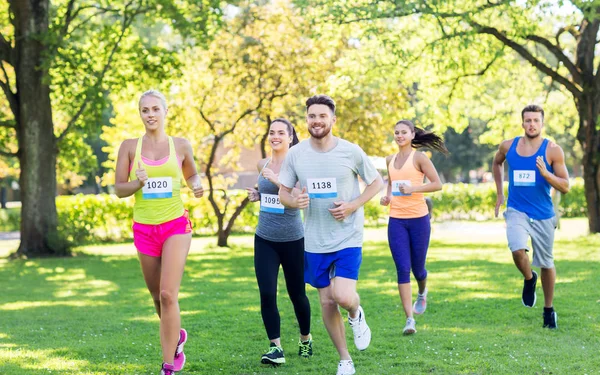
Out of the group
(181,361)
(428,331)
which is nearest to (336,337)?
(181,361)

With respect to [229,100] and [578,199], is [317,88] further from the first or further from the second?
[578,199]

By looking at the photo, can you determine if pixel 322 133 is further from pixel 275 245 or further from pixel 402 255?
pixel 402 255

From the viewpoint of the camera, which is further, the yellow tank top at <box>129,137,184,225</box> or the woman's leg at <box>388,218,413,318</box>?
the woman's leg at <box>388,218,413,318</box>

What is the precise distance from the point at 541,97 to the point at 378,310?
64.4 feet

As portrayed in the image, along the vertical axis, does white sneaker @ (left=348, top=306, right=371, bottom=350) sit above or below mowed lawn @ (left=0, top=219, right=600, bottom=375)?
above

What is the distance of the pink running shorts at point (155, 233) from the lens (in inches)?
272

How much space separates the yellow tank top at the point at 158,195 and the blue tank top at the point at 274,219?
1.05 m

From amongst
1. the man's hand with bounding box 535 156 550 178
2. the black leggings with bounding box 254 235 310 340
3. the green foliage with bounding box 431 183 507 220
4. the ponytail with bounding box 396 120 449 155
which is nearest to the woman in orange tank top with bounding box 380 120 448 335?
the ponytail with bounding box 396 120 449 155

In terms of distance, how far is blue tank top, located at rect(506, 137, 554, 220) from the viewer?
900cm

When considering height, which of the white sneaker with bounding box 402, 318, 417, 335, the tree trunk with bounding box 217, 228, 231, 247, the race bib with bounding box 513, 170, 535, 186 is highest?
the race bib with bounding box 513, 170, 535, 186

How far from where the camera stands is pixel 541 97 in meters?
29.2

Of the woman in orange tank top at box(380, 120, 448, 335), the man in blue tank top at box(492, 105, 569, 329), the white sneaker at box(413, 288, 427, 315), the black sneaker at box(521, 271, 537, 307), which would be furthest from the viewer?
the white sneaker at box(413, 288, 427, 315)

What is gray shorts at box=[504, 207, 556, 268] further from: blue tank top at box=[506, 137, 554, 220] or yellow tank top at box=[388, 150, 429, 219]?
yellow tank top at box=[388, 150, 429, 219]

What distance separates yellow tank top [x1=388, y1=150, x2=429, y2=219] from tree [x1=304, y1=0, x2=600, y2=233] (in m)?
11.3
